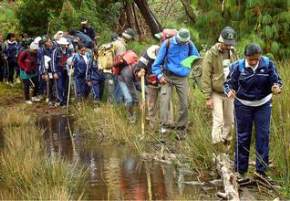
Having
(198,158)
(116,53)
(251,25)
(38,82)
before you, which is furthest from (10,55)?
(198,158)

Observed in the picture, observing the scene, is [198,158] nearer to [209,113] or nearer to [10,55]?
[209,113]

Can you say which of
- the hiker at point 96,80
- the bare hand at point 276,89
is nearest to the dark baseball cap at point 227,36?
the bare hand at point 276,89

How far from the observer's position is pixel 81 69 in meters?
15.9

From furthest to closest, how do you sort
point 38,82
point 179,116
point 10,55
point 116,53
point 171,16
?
point 171,16, point 10,55, point 38,82, point 116,53, point 179,116

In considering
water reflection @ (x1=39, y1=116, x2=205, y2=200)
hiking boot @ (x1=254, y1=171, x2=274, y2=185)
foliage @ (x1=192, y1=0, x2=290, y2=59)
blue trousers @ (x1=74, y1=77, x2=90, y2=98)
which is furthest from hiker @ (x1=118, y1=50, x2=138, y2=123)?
hiking boot @ (x1=254, y1=171, x2=274, y2=185)

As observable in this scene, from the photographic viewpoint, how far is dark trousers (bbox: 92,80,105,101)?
1531cm

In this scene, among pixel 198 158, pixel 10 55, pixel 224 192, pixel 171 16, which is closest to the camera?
pixel 224 192

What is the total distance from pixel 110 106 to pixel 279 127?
440 cm

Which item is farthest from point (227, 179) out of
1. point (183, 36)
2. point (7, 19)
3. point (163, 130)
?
point (7, 19)

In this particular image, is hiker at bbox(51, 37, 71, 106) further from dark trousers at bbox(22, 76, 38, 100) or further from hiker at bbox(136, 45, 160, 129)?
hiker at bbox(136, 45, 160, 129)

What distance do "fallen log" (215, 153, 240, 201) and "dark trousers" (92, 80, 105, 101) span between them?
7.16 m

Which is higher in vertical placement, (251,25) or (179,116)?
(251,25)

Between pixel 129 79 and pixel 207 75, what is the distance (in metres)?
3.68

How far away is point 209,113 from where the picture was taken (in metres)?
11.5
